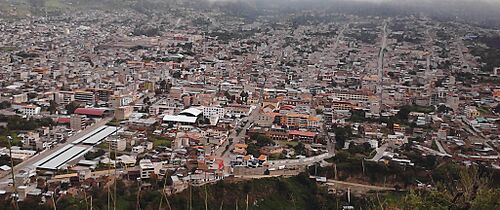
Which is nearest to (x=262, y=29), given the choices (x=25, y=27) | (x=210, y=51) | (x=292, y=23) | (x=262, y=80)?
(x=292, y=23)

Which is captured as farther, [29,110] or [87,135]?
[29,110]

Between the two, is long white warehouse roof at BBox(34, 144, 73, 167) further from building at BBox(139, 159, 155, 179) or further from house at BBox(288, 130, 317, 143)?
house at BBox(288, 130, 317, 143)

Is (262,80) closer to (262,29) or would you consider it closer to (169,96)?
(169,96)

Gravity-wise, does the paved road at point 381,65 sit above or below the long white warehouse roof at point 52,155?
above

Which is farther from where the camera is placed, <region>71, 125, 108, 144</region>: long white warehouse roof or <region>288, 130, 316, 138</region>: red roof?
<region>288, 130, 316, 138</region>: red roof

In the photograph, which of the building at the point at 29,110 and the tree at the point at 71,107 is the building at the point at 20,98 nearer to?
the building at the point at 29,110

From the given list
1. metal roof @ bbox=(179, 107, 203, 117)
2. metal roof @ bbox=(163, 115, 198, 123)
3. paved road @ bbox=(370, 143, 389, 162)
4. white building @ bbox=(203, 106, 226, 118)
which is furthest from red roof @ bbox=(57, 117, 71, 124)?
paved road @ bbox=(370, 143, 389, 162)

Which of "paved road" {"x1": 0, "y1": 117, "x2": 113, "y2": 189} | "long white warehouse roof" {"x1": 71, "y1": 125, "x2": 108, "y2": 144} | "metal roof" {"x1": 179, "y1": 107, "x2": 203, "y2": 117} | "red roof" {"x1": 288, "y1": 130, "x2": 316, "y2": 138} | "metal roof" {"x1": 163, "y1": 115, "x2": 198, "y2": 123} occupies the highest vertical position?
"metal roof" {"x1": 179, "y1": 107, "x2": 203, "y2": 117}

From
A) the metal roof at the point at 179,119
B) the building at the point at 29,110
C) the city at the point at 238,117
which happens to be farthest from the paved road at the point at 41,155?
the building at the point at 29,110

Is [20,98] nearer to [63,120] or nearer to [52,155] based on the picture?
[63,120]

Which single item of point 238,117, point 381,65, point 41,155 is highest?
point 381,65

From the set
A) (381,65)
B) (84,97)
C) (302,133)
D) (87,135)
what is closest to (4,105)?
(84,97)
